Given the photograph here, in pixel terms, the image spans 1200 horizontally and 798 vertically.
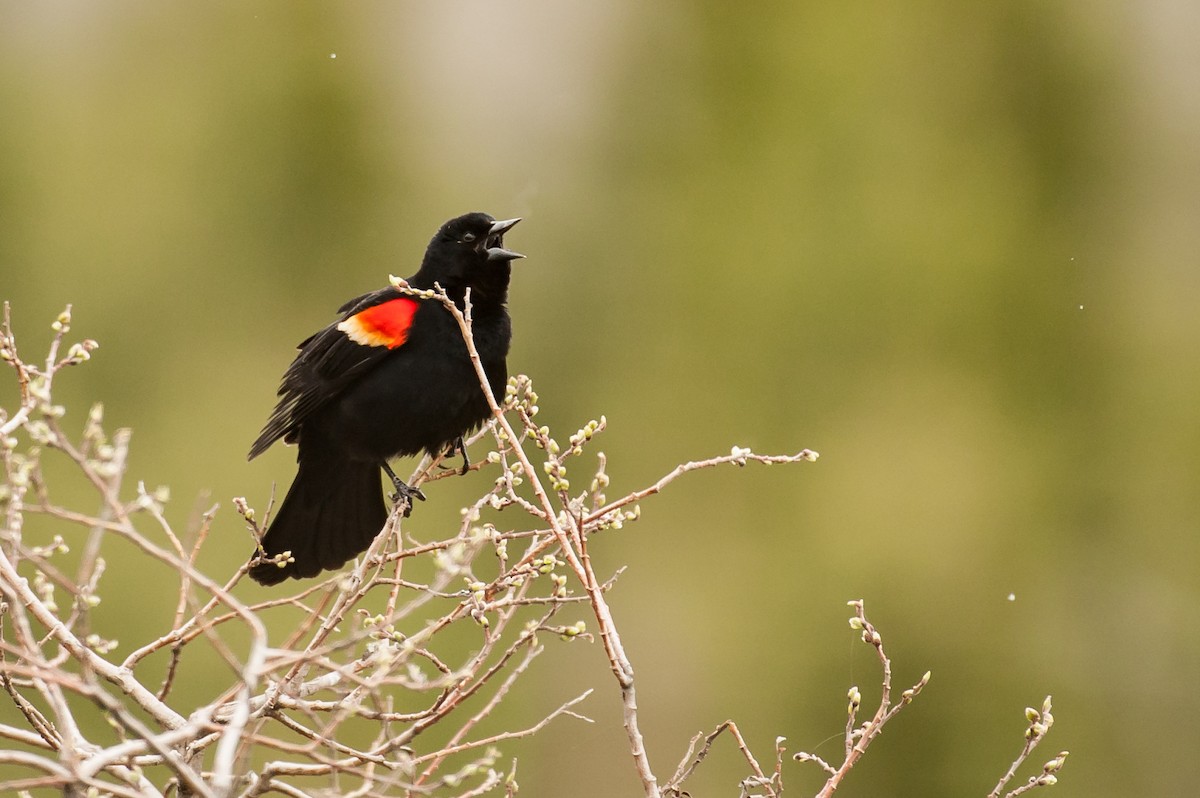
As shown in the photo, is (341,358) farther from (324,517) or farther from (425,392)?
(324,517)

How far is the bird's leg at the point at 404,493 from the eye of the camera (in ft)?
10.5

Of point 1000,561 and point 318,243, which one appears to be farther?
point 318,243

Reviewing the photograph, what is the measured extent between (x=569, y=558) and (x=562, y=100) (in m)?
15.5

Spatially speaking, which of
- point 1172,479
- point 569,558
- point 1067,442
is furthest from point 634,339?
point 569,558

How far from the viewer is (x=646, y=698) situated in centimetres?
1249

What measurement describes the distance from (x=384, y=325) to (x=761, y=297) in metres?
10.3

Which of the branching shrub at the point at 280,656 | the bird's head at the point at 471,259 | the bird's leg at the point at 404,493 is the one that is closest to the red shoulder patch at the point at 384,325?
the bird's head at the point at 471,259

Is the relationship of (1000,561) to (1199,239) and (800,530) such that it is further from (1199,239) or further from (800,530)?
(1199,239)

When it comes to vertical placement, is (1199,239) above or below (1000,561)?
above

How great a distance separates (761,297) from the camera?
1370 centimetres

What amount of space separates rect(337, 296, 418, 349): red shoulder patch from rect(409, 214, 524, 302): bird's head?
0.49ft

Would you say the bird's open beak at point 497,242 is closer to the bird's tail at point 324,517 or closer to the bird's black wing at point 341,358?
the bird's black wing at point 341,358

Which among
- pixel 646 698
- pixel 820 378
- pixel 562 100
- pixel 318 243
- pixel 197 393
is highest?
pixel 562 100

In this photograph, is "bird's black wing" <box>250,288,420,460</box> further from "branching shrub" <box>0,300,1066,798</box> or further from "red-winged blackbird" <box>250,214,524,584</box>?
"branching shrub" <box>0,300,1066,798</box>
